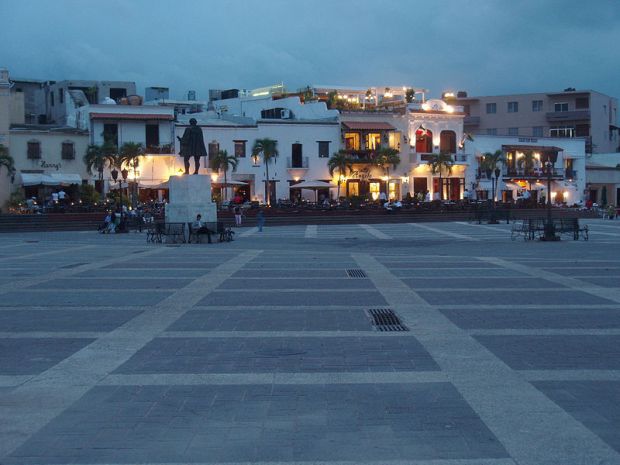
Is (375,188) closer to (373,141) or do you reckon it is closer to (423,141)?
(373,141)

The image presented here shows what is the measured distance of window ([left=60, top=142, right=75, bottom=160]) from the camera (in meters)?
53.2

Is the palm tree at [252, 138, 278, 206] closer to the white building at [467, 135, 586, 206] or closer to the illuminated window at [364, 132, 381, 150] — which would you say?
the illuminated window at [364, 132, 381, 150]

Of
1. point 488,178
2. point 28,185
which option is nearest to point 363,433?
point 28,185

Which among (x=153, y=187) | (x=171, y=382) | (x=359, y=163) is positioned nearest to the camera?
(x=171, y=382)

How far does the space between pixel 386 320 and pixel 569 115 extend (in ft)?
239

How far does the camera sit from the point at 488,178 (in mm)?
65562

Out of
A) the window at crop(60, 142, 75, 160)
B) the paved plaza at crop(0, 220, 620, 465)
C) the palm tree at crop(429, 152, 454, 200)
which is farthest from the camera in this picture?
the palm tree at crop(429, 152, 454, 200)

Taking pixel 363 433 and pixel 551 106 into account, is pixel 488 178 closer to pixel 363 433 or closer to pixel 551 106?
pixel 551 106

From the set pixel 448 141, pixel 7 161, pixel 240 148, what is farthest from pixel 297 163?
pixel 7 161

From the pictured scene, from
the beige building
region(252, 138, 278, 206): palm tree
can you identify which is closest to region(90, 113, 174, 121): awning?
region(252, 138, 278, 206): palm tree

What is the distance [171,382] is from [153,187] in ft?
156

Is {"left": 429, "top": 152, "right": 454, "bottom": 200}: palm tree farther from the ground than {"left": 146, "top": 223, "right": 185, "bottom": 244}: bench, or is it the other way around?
{"left": 429, "top": 152, "right": 454, "bottom": 200}: palm tree

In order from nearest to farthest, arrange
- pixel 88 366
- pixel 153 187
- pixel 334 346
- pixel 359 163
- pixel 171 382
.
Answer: pixel 171 382
pixel 88 366
pixel 334 346
pixel 153 187
pixel 359 163

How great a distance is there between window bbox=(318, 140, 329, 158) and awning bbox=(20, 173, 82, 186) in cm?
1885
